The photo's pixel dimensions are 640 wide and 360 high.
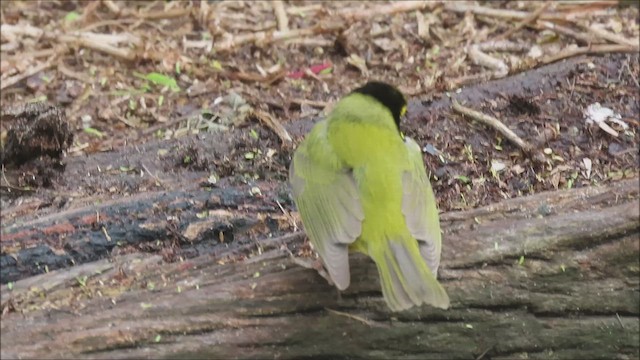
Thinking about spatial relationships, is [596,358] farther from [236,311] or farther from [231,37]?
[231,37]

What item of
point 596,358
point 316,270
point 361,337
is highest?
point 316,270

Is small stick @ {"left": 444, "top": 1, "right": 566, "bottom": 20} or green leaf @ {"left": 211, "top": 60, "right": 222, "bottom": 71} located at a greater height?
small stick @ {"left": 444, "top": 1, "right": 566, "bottom": 20}

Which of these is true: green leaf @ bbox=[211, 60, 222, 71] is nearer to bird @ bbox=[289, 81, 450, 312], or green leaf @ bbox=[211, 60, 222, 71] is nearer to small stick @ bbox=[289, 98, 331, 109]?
small stick @ bbox=[289, 98, 331, 109]

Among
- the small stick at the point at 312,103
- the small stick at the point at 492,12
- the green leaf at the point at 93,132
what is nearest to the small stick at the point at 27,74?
the green leaf at the point at 93,132

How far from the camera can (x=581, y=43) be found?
5.82 m

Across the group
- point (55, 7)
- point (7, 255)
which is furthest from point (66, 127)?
point (55, 7)

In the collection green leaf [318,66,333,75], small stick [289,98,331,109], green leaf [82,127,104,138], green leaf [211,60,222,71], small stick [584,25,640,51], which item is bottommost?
green leaf [82,127,104,138]

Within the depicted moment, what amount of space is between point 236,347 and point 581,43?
372cm

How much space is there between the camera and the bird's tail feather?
2994mm

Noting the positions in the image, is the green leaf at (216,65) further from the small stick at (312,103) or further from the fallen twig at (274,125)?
the fallen twig at (274,125)

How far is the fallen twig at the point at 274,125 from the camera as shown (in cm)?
462

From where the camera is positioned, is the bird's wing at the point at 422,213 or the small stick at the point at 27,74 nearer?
the bird's wing at the point at 422,213

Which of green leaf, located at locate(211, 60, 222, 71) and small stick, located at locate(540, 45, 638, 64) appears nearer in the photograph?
small stick, located at locate(540, 45, 638, 64)

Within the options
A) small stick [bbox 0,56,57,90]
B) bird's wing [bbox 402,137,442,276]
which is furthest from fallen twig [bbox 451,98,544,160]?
small stick [bbox 0,56,57,90]
